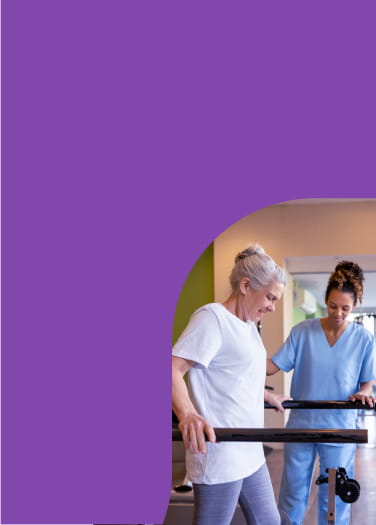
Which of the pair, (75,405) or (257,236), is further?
(257,236)

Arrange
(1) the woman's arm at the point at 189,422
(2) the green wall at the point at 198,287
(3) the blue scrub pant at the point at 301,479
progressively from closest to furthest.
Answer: (1) the woman's arm at the point at 189,422 → (3) the blue scrub pant at the point at 301,479 → (2) the green wall at the point at 198,287

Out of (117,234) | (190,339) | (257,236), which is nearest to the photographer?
(190,339)

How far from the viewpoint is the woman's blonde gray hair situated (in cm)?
249

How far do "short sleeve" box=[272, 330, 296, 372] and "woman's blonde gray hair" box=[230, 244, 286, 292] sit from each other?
1114 millimetres

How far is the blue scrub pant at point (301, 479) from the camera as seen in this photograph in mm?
3326

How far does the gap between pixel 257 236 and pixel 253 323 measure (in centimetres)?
129

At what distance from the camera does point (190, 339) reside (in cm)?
235

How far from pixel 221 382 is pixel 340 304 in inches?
47.6

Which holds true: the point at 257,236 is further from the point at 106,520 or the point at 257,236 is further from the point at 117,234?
the point at 106,520

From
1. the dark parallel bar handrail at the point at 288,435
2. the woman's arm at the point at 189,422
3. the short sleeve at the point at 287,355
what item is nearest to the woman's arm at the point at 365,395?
the short sleeve at the point at 287,355

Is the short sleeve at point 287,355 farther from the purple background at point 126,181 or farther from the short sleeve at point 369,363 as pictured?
the purple background at point 126,181

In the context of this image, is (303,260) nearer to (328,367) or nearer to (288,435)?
(328,367)

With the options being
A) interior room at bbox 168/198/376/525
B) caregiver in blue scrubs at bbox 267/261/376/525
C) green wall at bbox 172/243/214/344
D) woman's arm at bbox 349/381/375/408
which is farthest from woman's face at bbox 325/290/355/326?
green wall at bbox 172/243/214/344

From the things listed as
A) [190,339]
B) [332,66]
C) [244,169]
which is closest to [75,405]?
[190,339]
